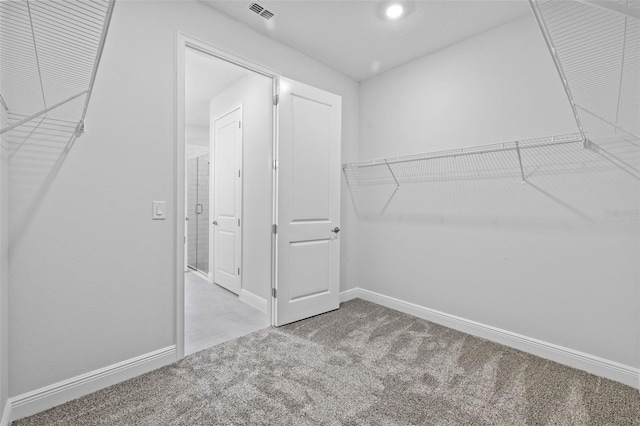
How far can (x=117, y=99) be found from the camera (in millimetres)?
1833

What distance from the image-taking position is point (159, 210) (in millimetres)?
1996

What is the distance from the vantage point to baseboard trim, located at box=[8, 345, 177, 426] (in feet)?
5.04

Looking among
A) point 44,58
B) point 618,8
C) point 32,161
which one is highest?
point 44,58

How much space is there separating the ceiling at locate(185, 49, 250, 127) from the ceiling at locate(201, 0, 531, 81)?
504 mm

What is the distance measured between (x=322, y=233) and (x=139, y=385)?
1.83m

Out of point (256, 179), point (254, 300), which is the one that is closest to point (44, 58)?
point (256, 179)

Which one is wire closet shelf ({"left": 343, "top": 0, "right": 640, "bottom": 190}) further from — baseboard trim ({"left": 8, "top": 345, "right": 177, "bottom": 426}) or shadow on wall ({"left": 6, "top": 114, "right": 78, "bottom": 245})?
baseboard trim ({"left": 8, "top": 345, "right": 177, "bottom": 426})

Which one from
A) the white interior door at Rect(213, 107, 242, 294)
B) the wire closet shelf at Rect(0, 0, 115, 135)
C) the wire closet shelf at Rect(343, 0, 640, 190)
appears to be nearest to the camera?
the wire closet shelf at Rect(0, 0, 115, 135)

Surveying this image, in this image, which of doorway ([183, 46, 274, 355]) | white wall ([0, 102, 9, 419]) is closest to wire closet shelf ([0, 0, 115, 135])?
white wall ([0, 102, 9, 419])

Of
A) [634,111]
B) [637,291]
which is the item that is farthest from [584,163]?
[637,291]

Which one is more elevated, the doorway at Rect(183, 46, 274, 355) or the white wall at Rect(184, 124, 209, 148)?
the white wall at Rect(184, 124, 209, 148)

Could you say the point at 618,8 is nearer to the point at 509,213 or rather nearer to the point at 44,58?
the point at 509,213

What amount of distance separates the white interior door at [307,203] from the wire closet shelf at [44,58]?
144 cm

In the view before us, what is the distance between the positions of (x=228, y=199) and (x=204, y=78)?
56.8 inches
